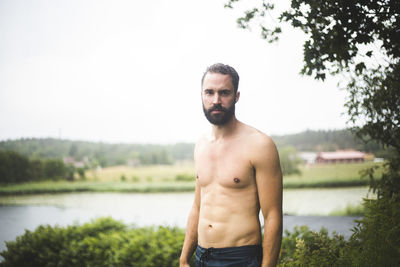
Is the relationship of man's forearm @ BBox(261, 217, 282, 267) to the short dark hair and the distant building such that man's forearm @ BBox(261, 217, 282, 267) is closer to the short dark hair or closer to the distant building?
the short dark hair

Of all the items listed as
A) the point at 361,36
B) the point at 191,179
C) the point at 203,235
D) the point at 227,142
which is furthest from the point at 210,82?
the point at 191,179

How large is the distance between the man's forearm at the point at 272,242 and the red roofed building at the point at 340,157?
7632 millimetres

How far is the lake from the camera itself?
7.65 meters

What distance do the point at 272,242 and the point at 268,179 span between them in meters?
0.33

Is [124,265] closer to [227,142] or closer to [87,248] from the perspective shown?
[87,248]

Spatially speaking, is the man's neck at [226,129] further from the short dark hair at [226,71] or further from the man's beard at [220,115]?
the short dark hair at [226,71]

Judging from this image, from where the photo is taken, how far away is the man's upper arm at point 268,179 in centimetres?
170

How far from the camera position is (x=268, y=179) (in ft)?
5.58

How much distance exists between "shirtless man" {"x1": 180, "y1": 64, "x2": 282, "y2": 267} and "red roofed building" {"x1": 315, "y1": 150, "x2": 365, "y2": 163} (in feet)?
A: 24.9

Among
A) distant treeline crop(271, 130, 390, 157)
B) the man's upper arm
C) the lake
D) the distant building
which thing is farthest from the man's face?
the distant building

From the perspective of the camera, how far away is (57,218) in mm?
7777

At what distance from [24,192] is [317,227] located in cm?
722

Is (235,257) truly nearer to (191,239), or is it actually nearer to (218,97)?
(191,239)

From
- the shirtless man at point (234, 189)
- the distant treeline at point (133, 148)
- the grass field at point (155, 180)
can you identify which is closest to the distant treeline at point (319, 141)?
the distant treeline at point (133, 148)
